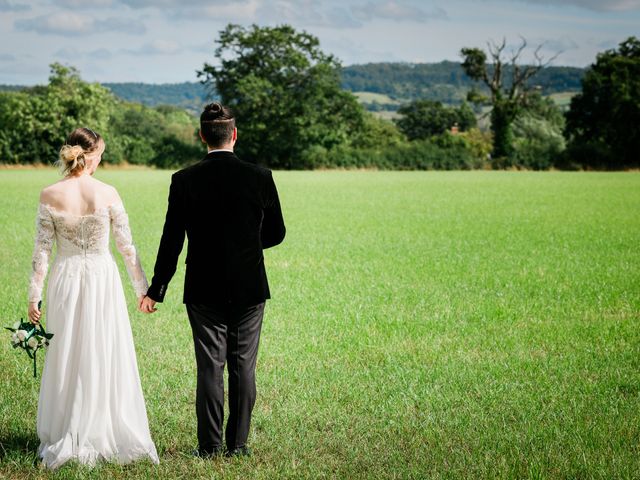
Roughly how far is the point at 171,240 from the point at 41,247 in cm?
90

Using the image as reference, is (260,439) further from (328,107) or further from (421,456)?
(328,107)

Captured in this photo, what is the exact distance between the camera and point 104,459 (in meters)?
5.21

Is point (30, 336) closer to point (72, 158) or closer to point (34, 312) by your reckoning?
point (34, 312)

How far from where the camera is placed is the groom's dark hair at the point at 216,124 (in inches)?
192

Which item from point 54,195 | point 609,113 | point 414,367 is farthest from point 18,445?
point 609,113

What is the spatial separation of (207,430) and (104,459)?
26.8 inches

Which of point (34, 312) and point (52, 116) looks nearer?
point (34, 312)

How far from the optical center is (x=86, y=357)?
514cm

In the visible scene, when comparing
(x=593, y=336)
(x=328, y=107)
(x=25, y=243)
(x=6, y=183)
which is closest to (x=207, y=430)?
(x=593, y=336)

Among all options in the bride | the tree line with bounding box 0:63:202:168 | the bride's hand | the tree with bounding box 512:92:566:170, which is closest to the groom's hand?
the bride

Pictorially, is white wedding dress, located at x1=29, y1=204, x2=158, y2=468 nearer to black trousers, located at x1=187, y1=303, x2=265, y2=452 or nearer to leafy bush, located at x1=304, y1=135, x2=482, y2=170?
black trousers, located at x1=187, y1=303, x2=265, y2=452

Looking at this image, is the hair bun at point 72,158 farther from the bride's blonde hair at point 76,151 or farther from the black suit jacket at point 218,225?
the black suit jacket at point 218,225

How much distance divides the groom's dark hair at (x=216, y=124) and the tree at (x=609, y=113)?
70122mm

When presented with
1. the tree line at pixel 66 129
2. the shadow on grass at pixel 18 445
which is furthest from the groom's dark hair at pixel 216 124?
the tree line at pixel 66 129
